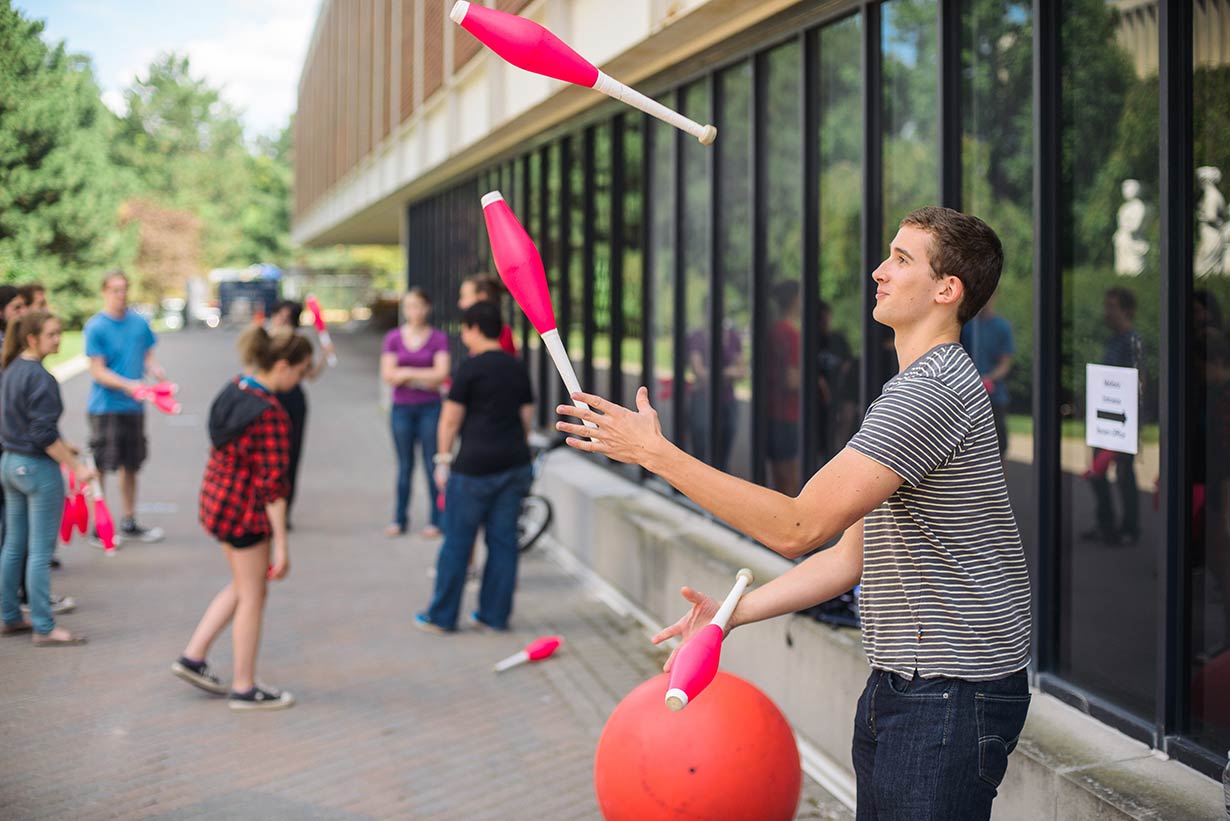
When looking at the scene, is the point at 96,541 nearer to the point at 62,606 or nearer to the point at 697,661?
the point at 62,606

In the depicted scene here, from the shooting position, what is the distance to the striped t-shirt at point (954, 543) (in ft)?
9.59

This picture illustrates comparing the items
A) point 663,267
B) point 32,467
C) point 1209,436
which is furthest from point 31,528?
point 1209,436

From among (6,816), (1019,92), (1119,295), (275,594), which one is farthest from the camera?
(1019,92)

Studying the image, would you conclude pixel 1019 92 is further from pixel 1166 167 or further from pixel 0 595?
pixel 0 595

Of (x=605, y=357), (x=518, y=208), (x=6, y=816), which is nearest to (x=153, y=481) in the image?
(x=518, y=208)

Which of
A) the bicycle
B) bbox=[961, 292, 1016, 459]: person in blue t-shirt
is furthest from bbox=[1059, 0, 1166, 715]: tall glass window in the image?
the bicycle

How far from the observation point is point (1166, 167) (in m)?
4.68

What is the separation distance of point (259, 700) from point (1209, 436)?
4803 mm

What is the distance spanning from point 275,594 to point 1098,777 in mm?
6757

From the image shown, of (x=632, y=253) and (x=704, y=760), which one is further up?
(x=632, y=253)

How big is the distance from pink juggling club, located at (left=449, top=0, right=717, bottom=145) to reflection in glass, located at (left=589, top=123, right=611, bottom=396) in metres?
8.62

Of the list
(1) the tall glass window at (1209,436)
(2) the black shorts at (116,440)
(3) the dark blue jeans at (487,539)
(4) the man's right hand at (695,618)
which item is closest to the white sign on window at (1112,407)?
(1) the tall glass window at (1209,436)

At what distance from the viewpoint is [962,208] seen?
244 inches

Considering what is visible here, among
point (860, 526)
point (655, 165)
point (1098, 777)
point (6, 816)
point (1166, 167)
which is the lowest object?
point (6, 816)
